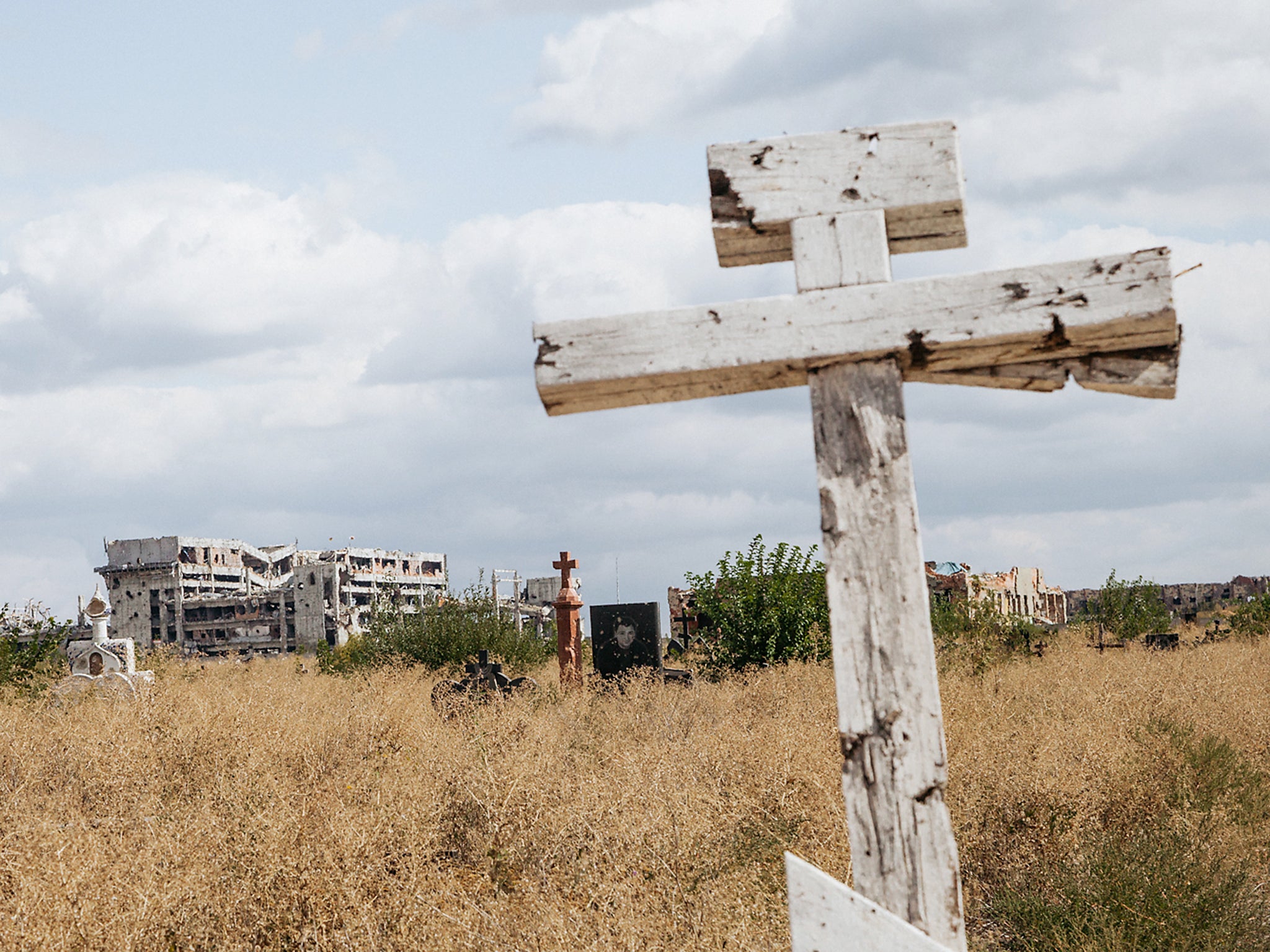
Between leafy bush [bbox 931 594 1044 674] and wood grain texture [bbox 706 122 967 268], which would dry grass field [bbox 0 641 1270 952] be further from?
leafy bush [bbox 931 594 1044 674]

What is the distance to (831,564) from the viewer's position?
2.42m

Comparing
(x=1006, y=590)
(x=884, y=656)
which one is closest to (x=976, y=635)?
(x=884, y=656)

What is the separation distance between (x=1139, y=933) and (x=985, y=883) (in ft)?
3.72

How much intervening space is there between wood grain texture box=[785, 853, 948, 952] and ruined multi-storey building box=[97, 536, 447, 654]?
58140mm

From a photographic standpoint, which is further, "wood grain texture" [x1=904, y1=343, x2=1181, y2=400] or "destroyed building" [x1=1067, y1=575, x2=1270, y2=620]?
"destroyed building" [x1=1067, y1=575, x2=1270, y2=620]

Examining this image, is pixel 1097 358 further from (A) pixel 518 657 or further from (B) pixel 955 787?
(A) pixel 518 657

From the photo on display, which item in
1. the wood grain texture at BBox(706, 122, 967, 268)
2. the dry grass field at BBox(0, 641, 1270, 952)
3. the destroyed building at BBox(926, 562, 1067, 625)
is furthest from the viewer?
the destroyed building at BBox(926, 562, 1067, 625)

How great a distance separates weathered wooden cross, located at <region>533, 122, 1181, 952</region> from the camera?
2332 millimetres

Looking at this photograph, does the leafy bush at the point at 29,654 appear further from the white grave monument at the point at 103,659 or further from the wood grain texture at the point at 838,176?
the wood grain texture at the point at 838,176

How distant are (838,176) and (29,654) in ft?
44.1

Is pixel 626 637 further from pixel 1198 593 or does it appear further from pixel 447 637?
pixel 1198 593

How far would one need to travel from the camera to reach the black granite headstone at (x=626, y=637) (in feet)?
51.0

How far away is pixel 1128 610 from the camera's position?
25656mm

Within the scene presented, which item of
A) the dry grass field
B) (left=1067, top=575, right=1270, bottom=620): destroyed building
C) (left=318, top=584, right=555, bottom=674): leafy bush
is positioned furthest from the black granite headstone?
(left=1067, top=575, right=1270, bottom=620): destroyed building
